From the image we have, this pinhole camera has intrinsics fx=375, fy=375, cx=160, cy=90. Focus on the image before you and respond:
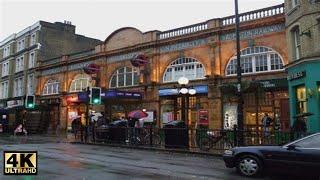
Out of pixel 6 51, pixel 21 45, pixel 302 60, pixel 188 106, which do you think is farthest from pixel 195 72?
pixel 6 51

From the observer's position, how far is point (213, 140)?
17641mm

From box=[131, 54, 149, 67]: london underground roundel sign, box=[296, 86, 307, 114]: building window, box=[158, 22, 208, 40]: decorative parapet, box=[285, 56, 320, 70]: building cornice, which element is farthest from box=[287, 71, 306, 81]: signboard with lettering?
box=[131, 54, 149, 67]: london underground roundel sign

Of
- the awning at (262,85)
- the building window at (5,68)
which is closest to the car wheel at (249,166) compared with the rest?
the awning at (262,85)

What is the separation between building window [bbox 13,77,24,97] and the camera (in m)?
47.7

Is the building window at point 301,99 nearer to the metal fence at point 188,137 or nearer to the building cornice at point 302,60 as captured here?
the building cornice at point 302,60

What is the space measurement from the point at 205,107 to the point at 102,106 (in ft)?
36.5

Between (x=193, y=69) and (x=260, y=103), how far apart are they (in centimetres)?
606

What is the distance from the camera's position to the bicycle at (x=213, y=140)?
17.2m

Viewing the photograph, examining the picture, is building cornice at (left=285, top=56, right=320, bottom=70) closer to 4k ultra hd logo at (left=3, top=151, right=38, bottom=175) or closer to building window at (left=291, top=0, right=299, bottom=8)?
building window at (left=291, top=0, right=299, bottom=8)

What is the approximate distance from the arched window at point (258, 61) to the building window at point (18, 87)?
3099 centimetres

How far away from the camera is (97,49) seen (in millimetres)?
36219

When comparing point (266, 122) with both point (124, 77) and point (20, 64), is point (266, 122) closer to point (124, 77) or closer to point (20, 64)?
point (124, 77)

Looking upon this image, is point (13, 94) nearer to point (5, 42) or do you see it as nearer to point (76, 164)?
point (5, 42)

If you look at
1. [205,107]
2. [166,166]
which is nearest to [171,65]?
[205,107]
